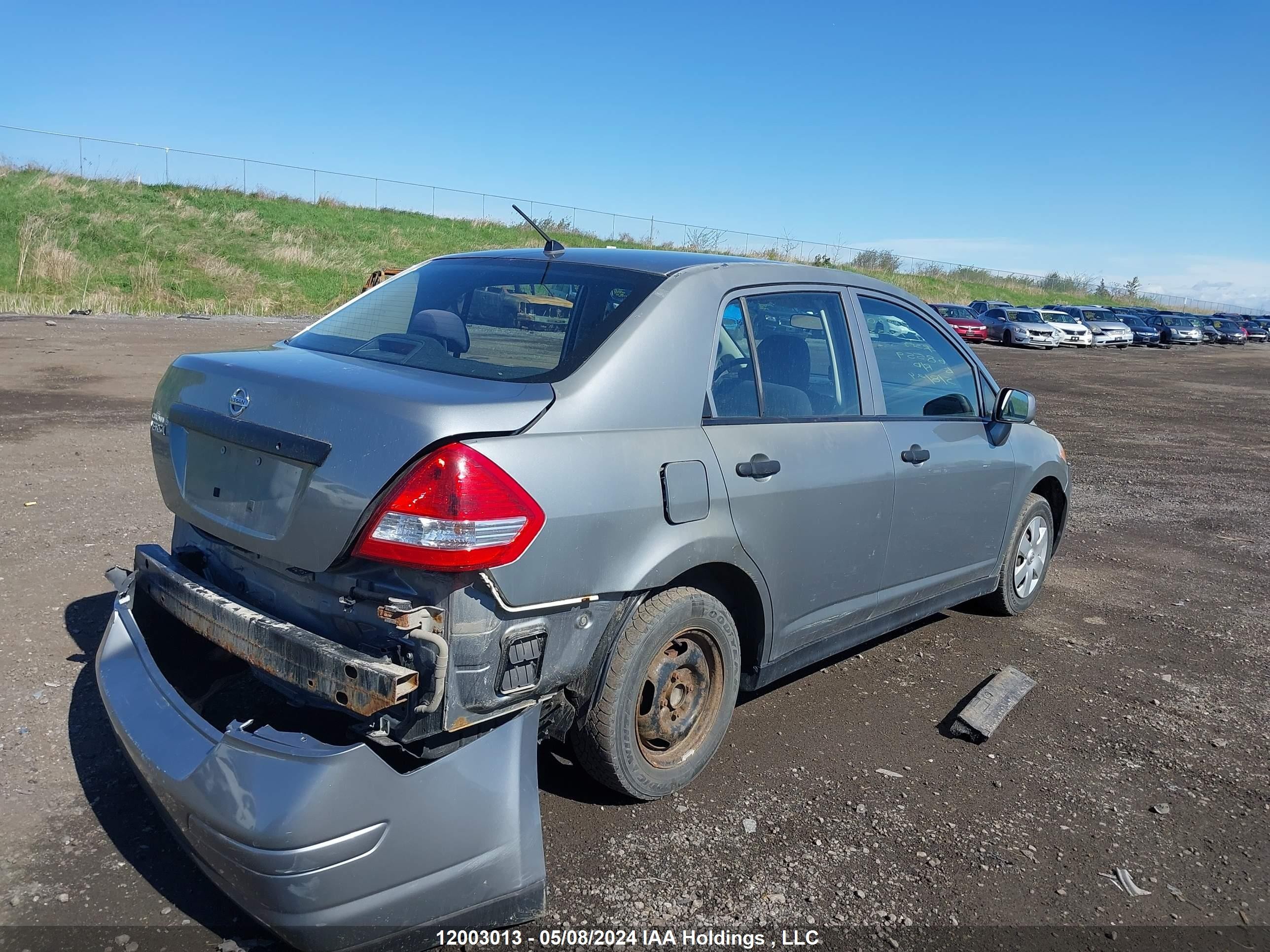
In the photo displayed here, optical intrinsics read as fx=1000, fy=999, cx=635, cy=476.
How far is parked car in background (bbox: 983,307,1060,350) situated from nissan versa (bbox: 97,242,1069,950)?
115 feet

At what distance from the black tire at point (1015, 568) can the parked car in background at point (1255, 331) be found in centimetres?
5628

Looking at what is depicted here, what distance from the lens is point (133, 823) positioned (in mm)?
3100

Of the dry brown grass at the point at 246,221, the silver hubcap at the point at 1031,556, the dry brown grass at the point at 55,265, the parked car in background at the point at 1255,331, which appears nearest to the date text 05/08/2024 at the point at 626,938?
the silver hubcap at the point at 1031,556

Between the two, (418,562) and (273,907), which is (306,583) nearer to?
(418,562)

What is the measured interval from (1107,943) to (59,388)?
41.7 feet

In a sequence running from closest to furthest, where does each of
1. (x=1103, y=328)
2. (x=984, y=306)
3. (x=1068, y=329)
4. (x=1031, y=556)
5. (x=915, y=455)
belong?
(x=915, y=455) → (x=1031, y=556) → (x=1068, y=329) → (x=984, y=306) → (x=1103, y=328)

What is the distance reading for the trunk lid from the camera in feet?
8.54

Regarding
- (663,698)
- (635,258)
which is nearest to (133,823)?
(663,698)

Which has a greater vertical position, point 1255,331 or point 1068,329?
point 1255,331

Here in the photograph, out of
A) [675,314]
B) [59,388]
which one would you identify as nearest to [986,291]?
[59,388]

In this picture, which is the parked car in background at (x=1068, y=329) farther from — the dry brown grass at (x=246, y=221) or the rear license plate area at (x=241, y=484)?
the rear license plate area at (x=241, y=484)

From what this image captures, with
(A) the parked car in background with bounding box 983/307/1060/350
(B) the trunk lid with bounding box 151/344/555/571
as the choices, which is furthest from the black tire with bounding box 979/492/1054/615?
(A) the parked car in background with bounding box 983/307/1060/350

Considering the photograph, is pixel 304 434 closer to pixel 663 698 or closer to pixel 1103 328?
pixel 663 698

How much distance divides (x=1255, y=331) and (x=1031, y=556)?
5984 centimetres
